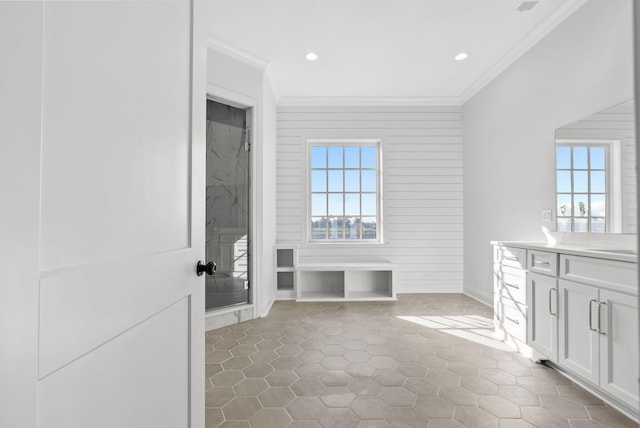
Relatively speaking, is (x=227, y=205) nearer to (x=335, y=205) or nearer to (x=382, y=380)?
(x=335, y=205)

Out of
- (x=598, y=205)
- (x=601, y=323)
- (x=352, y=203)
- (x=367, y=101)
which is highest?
(x=367, y=101)

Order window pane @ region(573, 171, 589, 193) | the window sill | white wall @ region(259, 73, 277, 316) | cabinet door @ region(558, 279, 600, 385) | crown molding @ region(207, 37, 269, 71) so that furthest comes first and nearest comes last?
the window sill → white wall @ region(259, 73, 277, 316) → crown molding @ region(207, 37, 269, 71) → window pane @ region(573, 171, 589, 193) → cabinet door @ region(558, 279, 600, 385)

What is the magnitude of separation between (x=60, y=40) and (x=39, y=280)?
0.45 m

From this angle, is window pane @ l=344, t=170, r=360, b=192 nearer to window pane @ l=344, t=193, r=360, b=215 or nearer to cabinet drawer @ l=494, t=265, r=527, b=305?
window pane @ l=344, t=193, r=360, b=215

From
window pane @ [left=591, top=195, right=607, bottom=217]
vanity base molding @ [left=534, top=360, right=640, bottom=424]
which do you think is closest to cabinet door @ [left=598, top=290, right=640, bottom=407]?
vanity base molding @ [left=534, top=360, right=640, bottom=424]

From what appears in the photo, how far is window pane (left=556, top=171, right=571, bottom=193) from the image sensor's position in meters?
2.69

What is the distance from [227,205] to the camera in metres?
3.46

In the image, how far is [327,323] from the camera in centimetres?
340

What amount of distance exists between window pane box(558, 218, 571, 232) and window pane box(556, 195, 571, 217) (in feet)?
0.14

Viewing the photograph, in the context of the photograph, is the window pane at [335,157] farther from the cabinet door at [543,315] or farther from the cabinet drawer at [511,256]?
the cabinet door at [543,315]

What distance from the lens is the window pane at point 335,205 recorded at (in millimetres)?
4926

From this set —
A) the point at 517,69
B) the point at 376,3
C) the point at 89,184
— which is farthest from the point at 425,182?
the point at 89,184

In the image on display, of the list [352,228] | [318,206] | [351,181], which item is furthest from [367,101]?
[352,228]

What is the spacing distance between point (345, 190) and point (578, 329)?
133 inches
